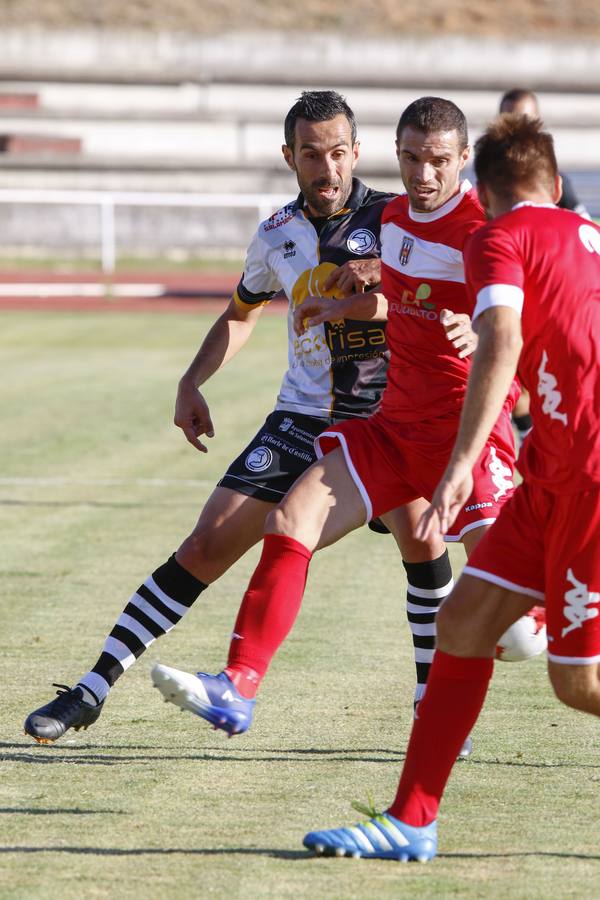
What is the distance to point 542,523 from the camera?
13.5 feet

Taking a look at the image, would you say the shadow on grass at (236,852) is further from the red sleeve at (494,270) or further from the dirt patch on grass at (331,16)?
the dirt patch on grass at (331,16)

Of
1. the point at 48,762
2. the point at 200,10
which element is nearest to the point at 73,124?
the point at 200,10

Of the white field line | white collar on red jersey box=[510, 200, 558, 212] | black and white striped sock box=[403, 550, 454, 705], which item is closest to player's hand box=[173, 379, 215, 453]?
black and white striped sock box=[403, 550, 454, 705]

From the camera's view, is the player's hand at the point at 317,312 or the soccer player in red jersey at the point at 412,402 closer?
the soccer player in red jersey at the point at 412,402

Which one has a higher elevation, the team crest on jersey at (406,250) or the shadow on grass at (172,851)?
the team crest on jersey at (406,250)

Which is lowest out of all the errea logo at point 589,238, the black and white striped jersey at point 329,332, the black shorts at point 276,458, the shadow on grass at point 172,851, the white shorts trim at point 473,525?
the shadow on grass at point 172,851

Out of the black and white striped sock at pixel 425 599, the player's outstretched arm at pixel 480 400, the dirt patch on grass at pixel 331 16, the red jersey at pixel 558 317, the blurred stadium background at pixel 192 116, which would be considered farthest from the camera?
the dirt patch on grass at pixel 331 16

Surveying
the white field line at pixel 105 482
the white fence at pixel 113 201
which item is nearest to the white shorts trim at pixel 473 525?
the white field line at pixel 105 482

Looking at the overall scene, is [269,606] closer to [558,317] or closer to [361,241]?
[558,317]

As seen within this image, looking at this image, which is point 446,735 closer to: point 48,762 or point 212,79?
point 48,762

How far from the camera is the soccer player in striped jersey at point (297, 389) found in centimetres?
541

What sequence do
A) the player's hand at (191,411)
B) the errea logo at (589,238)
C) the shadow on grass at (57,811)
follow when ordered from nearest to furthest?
the errea logo at (589,238)
the shadow on grass at (57,811)
the player's hand at (191,411)

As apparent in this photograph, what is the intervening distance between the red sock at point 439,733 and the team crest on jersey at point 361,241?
1.96 meters

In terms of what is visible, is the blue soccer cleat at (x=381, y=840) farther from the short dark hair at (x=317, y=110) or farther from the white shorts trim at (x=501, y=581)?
the short dark hair at (x=317, y=110)
